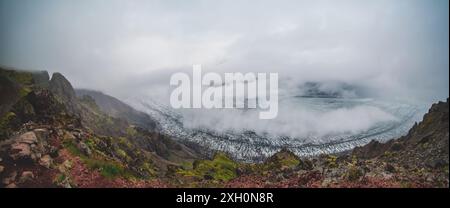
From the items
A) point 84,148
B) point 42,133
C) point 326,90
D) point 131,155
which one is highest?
point 326,90

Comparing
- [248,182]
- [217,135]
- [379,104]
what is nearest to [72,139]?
A: [217,135]

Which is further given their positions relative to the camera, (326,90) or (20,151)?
(326,90)

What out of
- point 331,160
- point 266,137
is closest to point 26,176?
point 266,137

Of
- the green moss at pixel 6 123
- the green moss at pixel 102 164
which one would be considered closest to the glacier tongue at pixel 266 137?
the green moss at pixel 102 164

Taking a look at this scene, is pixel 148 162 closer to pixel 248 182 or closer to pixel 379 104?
pixel 248 182

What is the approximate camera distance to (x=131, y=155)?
40.4 feet

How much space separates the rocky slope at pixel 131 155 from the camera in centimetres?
1127

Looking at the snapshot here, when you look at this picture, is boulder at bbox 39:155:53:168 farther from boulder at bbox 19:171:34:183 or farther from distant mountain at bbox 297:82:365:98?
distant mountain at bbox 297:82:365:98

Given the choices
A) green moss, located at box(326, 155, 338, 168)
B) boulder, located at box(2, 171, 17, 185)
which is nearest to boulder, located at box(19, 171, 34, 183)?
boulder, located at box(2, 171, 17, 185)

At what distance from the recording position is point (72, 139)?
11883mm

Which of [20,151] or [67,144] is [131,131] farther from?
[20,151]

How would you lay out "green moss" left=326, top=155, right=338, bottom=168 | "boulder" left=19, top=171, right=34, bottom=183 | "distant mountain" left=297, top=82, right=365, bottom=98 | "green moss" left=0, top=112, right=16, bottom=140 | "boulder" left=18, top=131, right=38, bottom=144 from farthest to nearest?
"distant mountain" left=297, top=82, right=365, bottom=98
"green moss" left=326, top=155, right=338, bottom=168
"green moss" left=0, top=112, right=16, bottom=140
"boulder" left=18, top=131, right=38, bottom=144
"boulder" left=19, top=171, right=34, bottom=183

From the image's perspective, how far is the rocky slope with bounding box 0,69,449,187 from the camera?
11273mm
